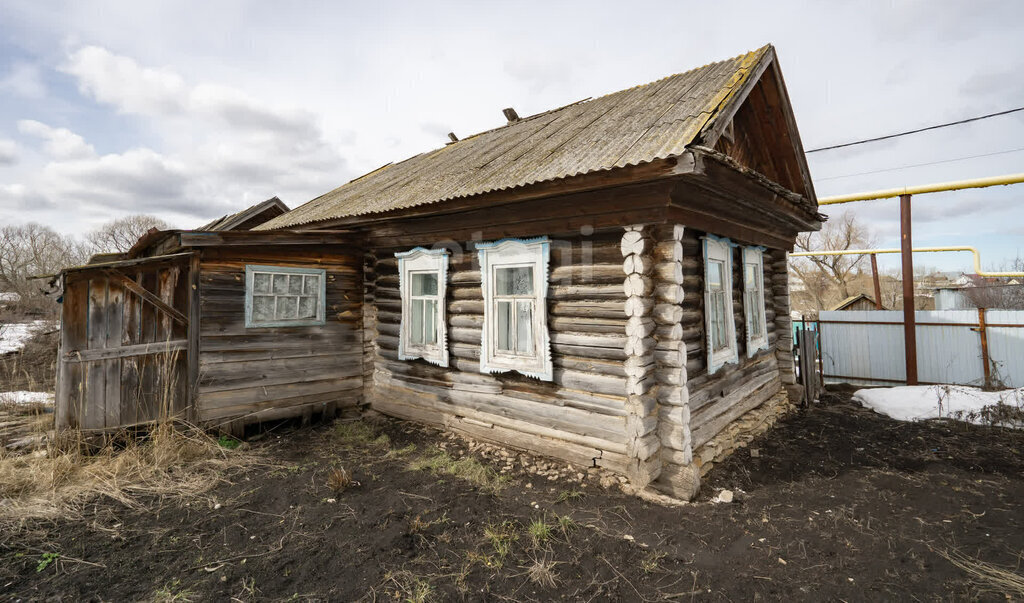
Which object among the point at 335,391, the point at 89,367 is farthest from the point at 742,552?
the point at 89,367

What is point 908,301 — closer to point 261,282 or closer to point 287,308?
point 287,308

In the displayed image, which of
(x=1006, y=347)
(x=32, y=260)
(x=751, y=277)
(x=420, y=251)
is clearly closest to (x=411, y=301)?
(x=420, y=251)

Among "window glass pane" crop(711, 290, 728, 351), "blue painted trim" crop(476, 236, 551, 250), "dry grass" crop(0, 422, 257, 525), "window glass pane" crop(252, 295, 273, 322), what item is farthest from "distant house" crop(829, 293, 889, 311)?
"dry grass" crop(0, 422, 257, 525)

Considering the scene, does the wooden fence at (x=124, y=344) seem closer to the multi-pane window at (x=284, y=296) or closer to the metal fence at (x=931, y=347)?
the multi-pane window at (x=284, y=296)

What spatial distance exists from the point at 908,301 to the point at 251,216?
16549mm

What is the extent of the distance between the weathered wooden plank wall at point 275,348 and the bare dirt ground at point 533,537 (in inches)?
56.5

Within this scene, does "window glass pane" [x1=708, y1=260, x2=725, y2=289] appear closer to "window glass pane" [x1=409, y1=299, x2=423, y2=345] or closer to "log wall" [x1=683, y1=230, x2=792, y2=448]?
"log wall" [x1=683, y1=230, x2=792, y2=448]

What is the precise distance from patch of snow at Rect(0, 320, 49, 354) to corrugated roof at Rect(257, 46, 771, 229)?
12642mm

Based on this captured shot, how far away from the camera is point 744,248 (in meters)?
6.53

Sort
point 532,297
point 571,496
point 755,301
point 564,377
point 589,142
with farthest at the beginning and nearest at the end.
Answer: point 755,301
point 589,142
point 532,297
point 564,377
point 571,496

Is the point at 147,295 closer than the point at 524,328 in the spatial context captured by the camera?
No

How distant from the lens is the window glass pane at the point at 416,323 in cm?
672

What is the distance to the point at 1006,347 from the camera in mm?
8172

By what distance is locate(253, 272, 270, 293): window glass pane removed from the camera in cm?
629
